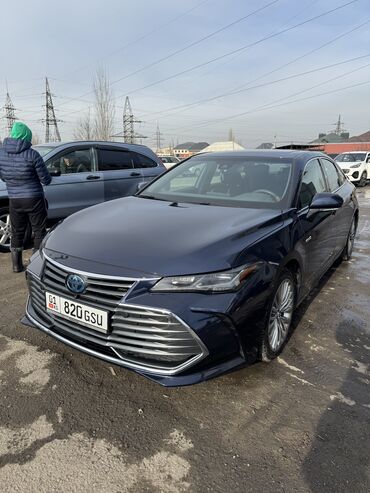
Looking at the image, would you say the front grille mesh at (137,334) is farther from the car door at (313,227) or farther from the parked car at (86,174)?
the parked car at (86,174)

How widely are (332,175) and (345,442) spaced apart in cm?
335

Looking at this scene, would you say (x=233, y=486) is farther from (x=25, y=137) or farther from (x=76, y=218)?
(x=25, y=137)

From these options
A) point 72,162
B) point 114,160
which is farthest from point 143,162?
point 72,162

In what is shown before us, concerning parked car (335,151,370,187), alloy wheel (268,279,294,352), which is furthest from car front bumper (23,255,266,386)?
parked car (335,151,370,187)

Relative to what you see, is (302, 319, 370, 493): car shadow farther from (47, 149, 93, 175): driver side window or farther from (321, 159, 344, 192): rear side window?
(47, 149, 93, 175): driver side window

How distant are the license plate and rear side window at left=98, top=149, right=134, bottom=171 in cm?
449

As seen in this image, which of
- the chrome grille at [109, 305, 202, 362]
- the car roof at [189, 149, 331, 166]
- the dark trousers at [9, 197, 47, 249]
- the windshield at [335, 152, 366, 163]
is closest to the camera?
the chrome grille at [109, 305, 202, 362]

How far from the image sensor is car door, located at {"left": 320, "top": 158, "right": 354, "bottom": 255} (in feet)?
14.5

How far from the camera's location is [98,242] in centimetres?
255

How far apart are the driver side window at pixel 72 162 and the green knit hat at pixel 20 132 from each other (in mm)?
1323

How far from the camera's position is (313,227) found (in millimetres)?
3490

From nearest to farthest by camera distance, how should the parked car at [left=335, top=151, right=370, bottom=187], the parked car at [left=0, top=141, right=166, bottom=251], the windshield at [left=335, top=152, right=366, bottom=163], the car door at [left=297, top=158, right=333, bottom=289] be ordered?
the car door at [left=297, top=158, right=333, bottom=289]
the parked car at [left=0, top=141, right=166, bottom=251]
the parked car at [left=335, top=151, right=370, bottom=187]
the windshield at [left=335, top=152, right=366, bottom=163]

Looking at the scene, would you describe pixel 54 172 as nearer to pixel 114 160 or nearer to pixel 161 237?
pixel 114 160

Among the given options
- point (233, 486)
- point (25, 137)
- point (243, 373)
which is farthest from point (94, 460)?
point (25, 137)
